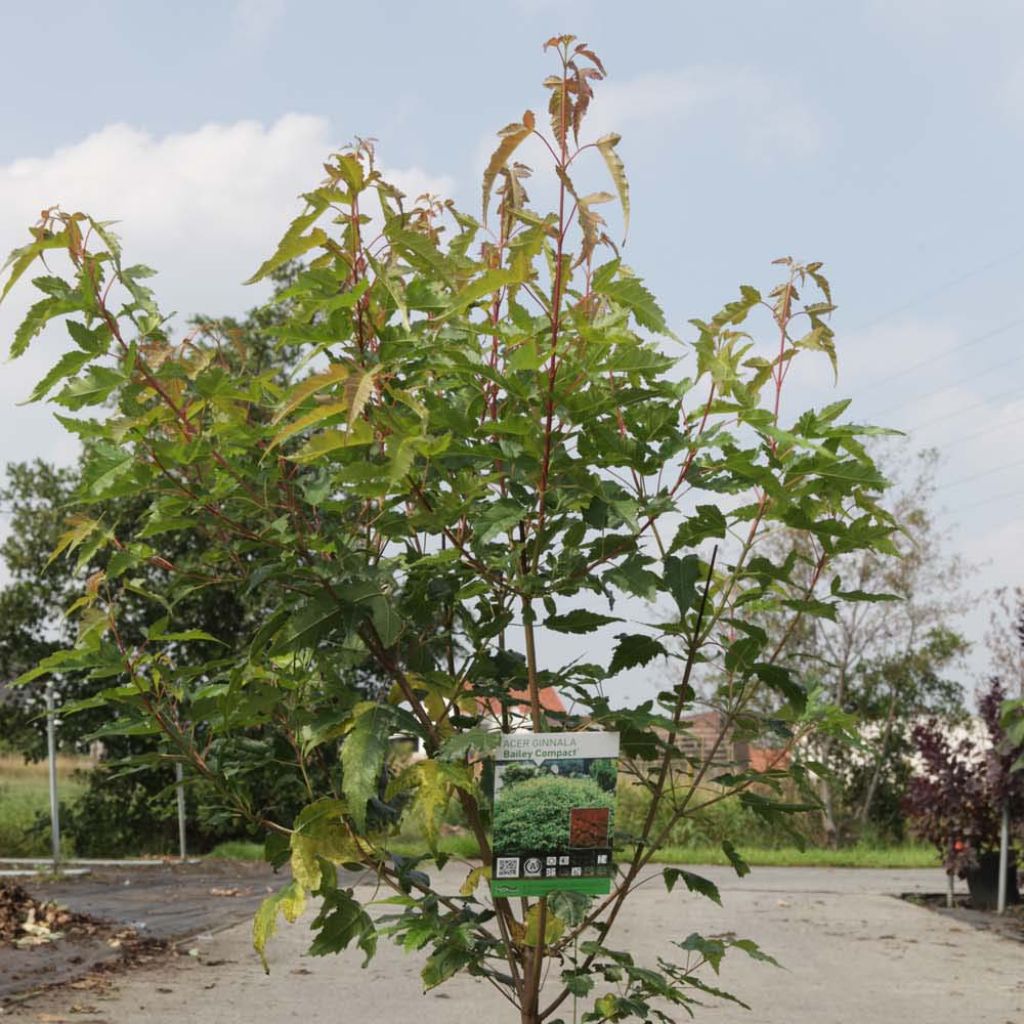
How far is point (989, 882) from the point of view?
1089 centimetres

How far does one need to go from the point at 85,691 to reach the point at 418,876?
14.2m

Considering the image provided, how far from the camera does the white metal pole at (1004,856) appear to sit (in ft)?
33.0

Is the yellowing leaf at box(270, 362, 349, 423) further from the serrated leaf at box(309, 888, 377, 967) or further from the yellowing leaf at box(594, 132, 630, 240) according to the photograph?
the serrated leaf at box(309, 888, 377, 967)

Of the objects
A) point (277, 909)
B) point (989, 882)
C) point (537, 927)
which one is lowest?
point (989, 882)

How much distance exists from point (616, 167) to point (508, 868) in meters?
1.27

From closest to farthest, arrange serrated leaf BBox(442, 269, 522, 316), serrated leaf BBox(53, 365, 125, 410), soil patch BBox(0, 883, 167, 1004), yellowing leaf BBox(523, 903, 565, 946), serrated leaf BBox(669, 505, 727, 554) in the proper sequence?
1. serrated leaf BBox(442, 269, 522, 316)
2. serrated leaf BBox(53, 365, 125, 410)
3. serrated leaf BBox(669, 505, 727, 554)
4. yellowing leaf BBox(523, 903, 565, 946)
5. soil patch BBox(0, 883, 167, 1004)

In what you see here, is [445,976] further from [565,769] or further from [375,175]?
[375,175]

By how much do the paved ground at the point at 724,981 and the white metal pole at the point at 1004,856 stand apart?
0.61 m

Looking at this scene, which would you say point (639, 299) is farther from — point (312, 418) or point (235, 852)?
point (235, 852)

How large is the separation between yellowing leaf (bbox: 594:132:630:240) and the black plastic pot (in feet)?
32.9

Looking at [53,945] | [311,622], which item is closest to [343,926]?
[311,622]

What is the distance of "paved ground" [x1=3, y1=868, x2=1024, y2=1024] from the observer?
606 centimetres

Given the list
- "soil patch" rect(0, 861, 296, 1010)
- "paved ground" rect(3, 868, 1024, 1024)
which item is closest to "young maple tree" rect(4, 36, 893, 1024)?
"paved ground" rect(3, 868, 1024, 1024)

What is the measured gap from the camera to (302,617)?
2209 mm
